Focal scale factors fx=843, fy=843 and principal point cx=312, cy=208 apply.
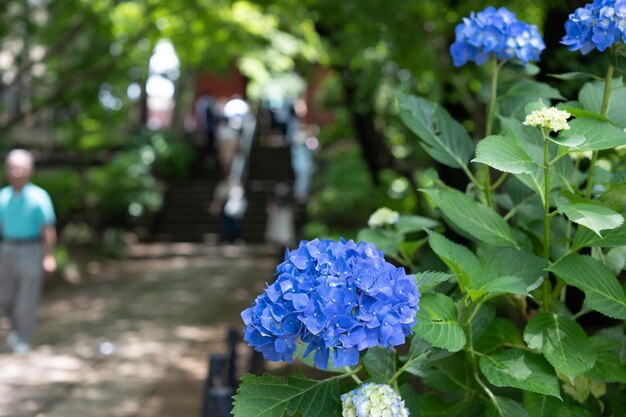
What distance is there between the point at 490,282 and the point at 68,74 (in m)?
11.6

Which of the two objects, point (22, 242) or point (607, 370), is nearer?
point (607, 370)

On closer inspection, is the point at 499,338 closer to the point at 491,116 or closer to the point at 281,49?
the point at 491,116

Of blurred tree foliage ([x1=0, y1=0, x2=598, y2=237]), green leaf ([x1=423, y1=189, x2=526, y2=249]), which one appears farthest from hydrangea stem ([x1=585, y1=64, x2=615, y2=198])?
blurred tree foliage ([x1=0, y1=0, x2=598, y2=237])

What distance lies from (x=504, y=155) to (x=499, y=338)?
0.61 meters

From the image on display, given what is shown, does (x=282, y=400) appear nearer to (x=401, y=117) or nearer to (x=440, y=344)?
(x=440, y=344)

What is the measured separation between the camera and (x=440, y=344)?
1.93 meters

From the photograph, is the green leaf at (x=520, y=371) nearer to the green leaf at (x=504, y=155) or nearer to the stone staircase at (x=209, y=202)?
the green leaf at (x=504, y=155)

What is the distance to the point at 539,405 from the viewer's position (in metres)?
2.30

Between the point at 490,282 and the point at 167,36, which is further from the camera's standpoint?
the point at 167,36

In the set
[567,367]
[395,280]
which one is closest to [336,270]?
[395,280]

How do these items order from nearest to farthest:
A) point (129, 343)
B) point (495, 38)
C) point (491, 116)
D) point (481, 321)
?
point (481, 321), point (495, 38), point (491, 116), point (129, 343)

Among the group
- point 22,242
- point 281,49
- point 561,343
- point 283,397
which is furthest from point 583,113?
point 281,49

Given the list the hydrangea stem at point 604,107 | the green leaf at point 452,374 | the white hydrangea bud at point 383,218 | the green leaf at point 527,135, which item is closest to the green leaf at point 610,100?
the hydrangea stem at point 604,107

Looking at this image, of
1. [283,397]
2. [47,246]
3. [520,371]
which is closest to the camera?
[283,397]
